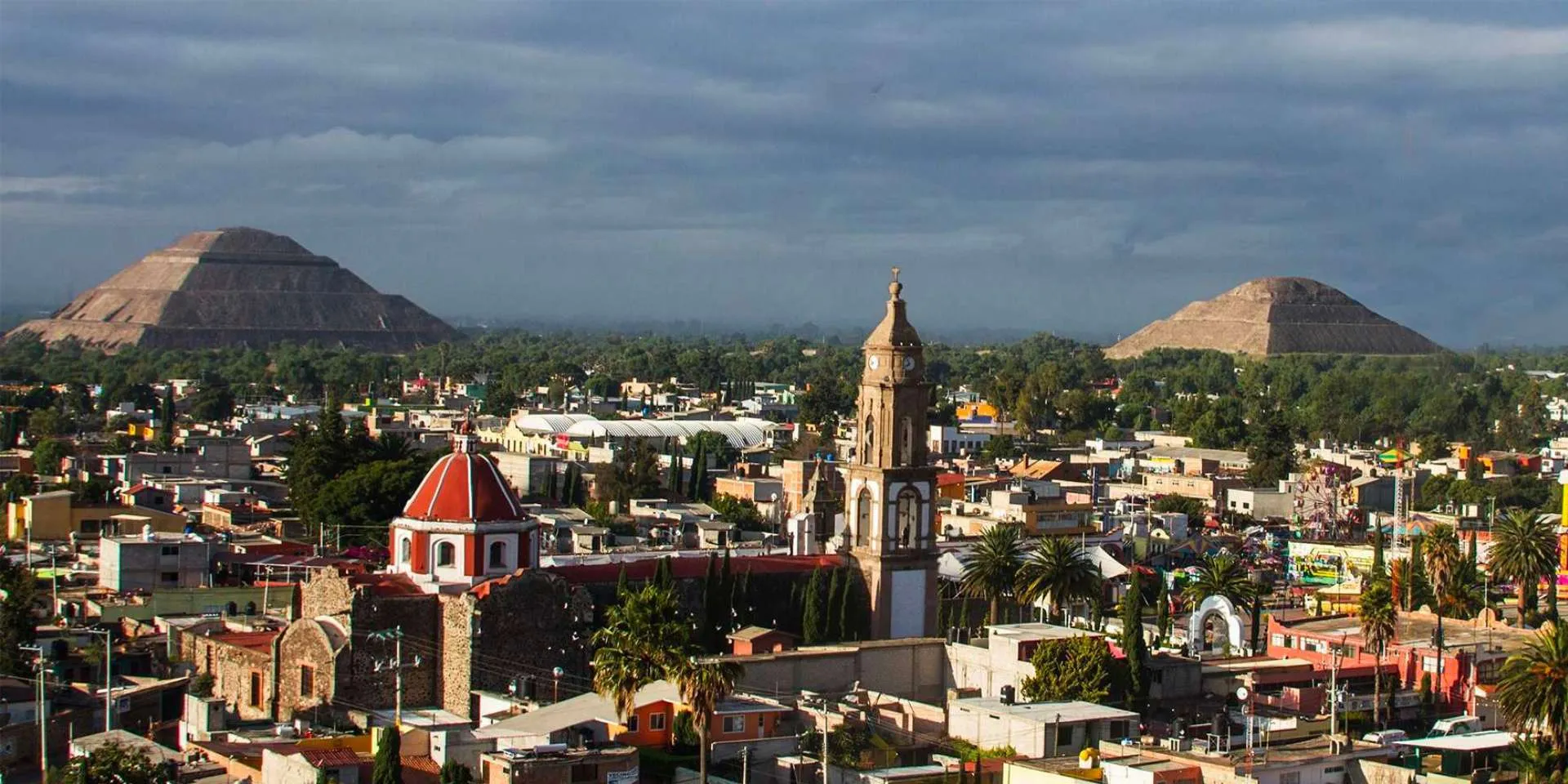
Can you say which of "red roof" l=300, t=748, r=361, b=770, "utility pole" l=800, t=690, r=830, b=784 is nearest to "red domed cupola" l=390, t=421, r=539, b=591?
"utility pole" l=800, t=690, r=830, b=784

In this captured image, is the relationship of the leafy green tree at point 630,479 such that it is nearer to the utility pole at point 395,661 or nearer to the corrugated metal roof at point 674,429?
the corrugated metal roof at point 674,429

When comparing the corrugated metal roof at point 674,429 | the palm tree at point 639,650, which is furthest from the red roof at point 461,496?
the corrugated metal roof at point 674,429

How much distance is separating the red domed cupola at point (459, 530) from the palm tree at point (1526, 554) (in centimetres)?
2661

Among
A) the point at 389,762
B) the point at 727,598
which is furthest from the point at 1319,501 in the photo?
the point at 389,762

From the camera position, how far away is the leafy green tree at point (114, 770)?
36.6m

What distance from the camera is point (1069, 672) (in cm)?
4600

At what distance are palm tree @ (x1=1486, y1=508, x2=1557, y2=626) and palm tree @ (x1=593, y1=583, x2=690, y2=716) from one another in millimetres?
27826

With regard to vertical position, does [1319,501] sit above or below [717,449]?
below

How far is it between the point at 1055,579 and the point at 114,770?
79.4ft

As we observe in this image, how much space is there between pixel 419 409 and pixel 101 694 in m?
96.6

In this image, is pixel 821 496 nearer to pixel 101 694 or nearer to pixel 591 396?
pixel 101 694

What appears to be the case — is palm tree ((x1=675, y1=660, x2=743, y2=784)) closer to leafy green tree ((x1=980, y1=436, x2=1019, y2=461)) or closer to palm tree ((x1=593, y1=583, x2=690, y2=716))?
palm tree ((x1=593, y1=583, x2=690, y2=716))

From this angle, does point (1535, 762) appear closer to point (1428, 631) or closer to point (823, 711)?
point (823, 711)

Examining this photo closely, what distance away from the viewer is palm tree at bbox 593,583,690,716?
39406 mm
